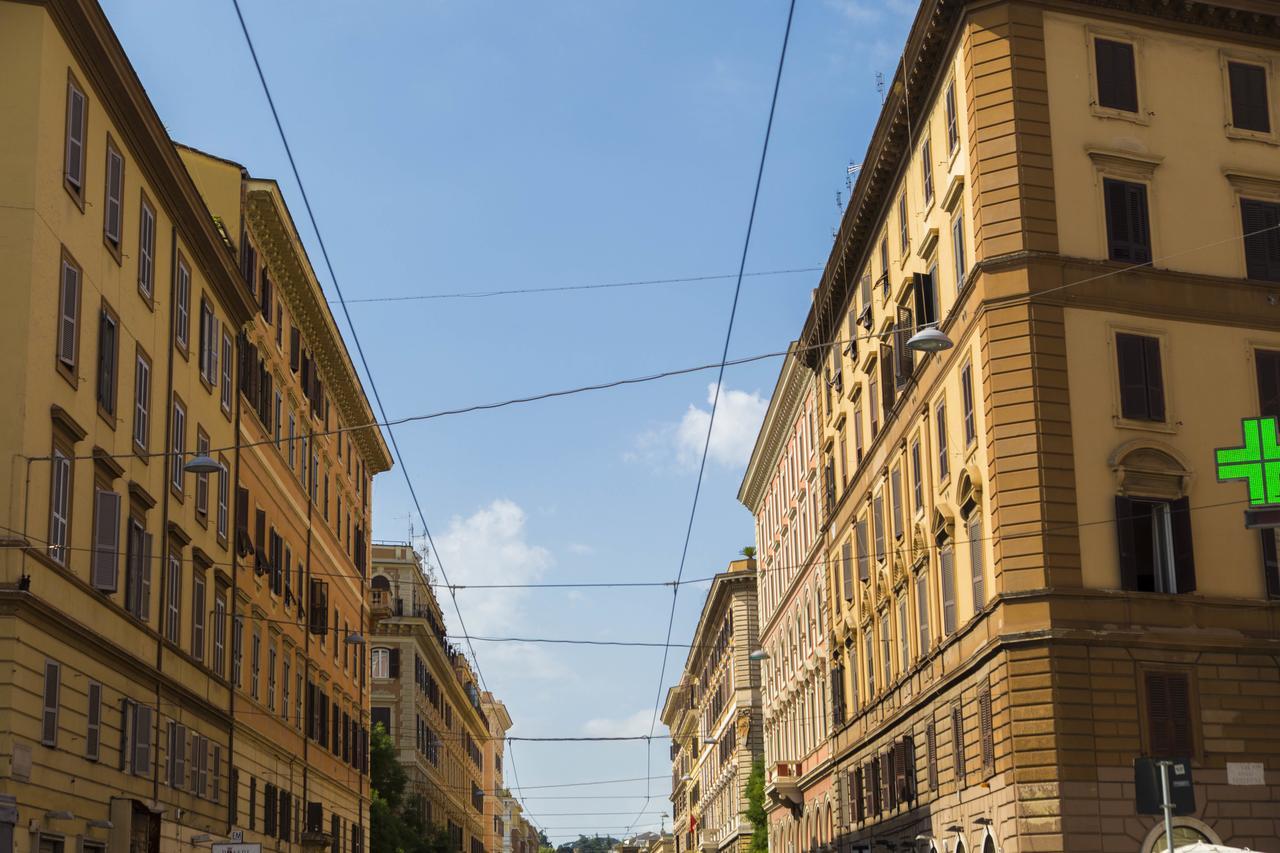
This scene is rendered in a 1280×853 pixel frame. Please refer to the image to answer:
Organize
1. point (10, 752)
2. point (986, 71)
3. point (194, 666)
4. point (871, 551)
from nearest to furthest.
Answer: point (10, 752), point (986, 71), point (194, 666), point (871, 551)

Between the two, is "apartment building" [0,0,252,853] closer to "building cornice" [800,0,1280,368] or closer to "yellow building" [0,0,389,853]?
"yellow building" [0,0,389,853]

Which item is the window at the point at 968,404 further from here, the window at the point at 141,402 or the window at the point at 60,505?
the window at the point at 60,505

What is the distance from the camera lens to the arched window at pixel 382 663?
8706cm

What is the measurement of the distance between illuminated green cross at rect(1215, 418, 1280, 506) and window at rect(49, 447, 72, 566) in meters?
18.6

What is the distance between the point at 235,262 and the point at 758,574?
141 ft

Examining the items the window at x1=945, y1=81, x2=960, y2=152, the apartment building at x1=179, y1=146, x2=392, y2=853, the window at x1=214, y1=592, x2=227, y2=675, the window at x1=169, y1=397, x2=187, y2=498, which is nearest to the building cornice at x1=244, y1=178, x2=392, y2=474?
the apartment building at x1=179, y1=146, x2=392, y2=853

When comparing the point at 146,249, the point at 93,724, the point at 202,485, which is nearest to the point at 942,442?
the point at 202,485

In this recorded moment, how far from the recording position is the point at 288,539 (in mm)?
50531

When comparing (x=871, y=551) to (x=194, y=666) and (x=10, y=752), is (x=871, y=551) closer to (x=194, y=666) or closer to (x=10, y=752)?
(x=194, y=666)

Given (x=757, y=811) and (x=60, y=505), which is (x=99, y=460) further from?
(x=757, y=811)

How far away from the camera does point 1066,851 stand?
3084cm

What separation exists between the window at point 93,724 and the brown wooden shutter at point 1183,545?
62.9ft

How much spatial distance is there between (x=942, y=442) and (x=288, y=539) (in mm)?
21199

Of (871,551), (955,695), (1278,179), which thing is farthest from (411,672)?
(1278,179)
